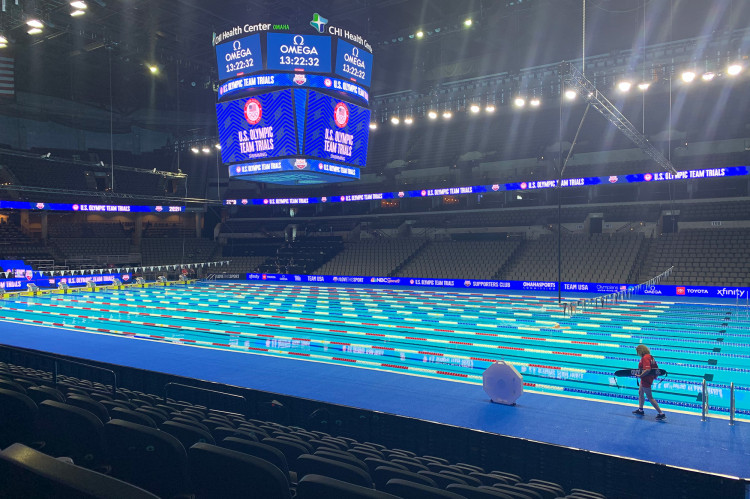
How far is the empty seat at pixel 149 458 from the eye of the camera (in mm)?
2445

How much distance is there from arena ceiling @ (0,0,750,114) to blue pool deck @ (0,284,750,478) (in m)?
13.4

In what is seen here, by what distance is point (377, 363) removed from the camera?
12.2 m

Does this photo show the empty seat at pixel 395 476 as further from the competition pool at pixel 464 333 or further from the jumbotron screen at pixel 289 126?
the jumbotron screen at pixel 289 126

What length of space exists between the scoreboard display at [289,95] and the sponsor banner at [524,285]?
14793mm

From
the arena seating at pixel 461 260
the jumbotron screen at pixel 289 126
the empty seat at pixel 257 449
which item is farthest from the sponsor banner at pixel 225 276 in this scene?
the empty seat at pixel 257 449

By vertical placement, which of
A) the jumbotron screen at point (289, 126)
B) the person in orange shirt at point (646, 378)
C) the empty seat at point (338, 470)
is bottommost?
the person in orange shirt at point (646, 378)

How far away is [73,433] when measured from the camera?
3.04m

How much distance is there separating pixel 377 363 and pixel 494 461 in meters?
7.00

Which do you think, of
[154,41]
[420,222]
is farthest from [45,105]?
[420,222]

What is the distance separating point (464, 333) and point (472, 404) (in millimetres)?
7265

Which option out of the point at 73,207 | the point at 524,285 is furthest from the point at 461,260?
the point at 73,207

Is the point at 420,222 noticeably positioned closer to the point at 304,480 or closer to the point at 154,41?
the point at 154,41

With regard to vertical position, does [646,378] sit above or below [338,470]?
below

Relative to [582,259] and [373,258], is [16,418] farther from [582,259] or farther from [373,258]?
[373,258]
